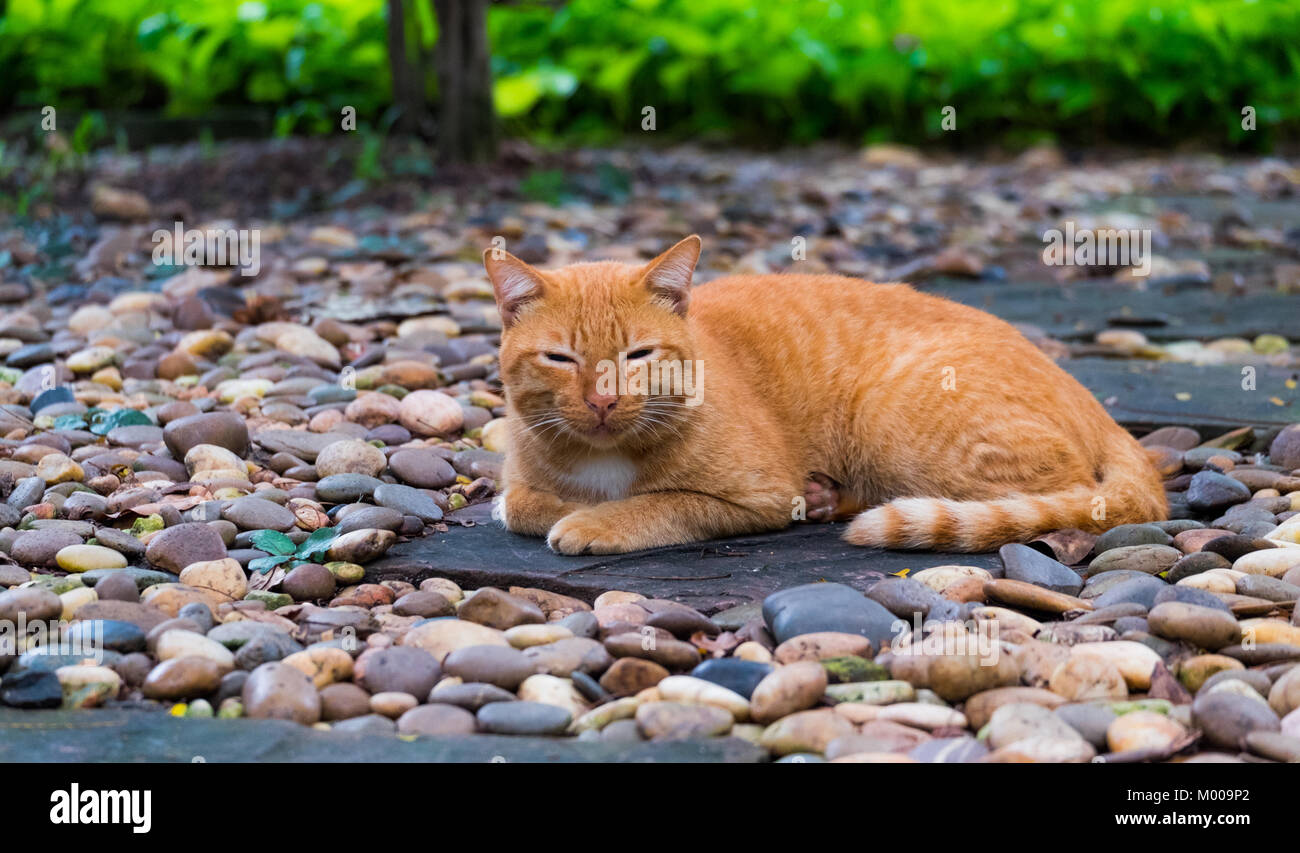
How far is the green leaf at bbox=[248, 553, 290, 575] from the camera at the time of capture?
11.3ft

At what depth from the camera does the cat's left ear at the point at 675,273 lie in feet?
12.4

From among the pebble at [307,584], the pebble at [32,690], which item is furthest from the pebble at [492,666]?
the pebble at [32,690]

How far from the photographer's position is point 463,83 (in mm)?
8625

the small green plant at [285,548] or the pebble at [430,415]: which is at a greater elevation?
the pebble at [430,415]

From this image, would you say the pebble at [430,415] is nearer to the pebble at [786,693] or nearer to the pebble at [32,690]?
the pebble at [32,690]

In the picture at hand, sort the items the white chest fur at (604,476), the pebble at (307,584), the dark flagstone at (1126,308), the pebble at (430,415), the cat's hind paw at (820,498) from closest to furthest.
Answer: the pebble at (307,584)
the white chest fur at (604,476)
the cat's hind paw at (820,498)
the pebble at (430,415)
the dark flagstone at (1126,308)

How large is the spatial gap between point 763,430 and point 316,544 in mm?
1453

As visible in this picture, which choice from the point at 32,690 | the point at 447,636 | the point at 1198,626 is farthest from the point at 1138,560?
the point at 32,690

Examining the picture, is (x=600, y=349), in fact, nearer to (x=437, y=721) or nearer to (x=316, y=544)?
(x=316, y=544)

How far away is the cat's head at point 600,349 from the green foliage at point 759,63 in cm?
684

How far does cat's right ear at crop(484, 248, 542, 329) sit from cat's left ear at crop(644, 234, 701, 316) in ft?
1.13

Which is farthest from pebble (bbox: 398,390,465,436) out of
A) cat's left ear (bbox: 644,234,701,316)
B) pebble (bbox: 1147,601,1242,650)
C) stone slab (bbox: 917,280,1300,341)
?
stone slab (bbox: 917,280,1300,341)

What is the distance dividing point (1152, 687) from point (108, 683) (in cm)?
224

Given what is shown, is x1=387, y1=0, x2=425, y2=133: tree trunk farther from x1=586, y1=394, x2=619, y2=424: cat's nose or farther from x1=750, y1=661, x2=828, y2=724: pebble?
x1=750, y1=661, x2=828, y2=724: pebble
